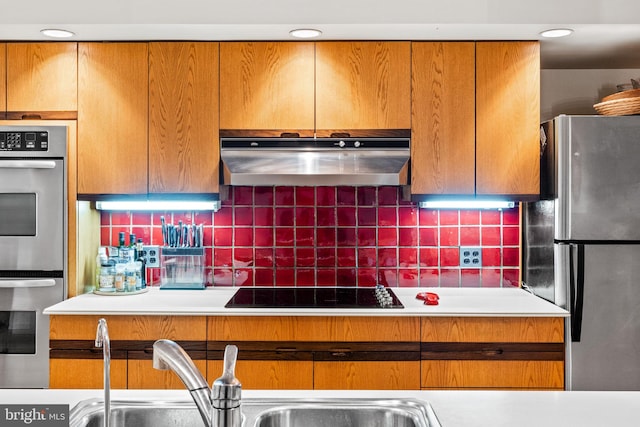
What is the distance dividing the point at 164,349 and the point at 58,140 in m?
2.12

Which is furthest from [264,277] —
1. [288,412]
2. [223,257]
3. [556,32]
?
[556,32]

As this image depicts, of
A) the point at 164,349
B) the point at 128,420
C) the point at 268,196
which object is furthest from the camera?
the point at 268,196

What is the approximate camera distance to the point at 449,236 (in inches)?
123

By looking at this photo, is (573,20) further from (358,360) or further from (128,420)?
(128,420)

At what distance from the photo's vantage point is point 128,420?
131 centimetres

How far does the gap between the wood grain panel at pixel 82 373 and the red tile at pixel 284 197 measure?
116cm

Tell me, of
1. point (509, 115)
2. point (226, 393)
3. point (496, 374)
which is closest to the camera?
point (226, 393)

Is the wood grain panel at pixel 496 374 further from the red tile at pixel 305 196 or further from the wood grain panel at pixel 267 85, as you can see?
the wood grain panel at pixel 267 85

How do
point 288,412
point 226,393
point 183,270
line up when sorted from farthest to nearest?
point 183,270 < point 288,412 < point 226,393

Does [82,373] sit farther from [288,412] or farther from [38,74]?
[288,412]

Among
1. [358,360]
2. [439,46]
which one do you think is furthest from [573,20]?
[358,360]

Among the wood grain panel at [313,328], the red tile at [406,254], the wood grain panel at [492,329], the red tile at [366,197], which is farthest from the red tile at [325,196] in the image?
the wood grain panel at [492,329]

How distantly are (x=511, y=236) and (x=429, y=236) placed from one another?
0.46m

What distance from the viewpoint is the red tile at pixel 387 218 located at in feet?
10.3
